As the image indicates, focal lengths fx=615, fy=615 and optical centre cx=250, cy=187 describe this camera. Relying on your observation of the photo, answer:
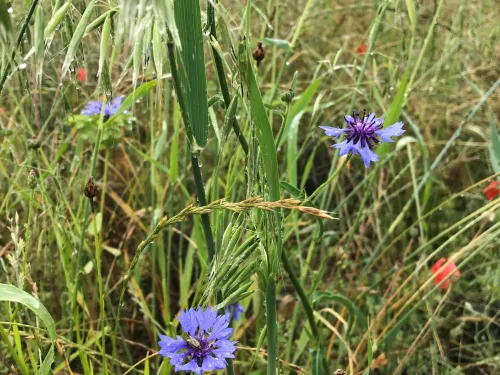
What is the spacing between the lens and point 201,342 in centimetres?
74

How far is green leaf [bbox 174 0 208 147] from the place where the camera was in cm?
61

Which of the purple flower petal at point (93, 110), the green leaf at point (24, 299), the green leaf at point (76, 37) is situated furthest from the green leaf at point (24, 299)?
the purple flower petal at point (93, 110)

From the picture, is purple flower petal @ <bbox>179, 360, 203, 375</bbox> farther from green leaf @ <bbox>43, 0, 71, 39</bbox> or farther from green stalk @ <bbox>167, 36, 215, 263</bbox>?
green leaf @ <bbox>43, 0, 71, 39</bbox>

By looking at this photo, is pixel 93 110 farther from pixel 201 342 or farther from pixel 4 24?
pixel 4 24

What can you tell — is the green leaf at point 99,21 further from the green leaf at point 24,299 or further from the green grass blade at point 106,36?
the green leaf at point 24,299

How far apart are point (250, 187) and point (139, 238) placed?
0.88 meters

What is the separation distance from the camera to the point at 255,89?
2.13 ft

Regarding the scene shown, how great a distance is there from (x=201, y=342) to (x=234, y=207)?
227 millimetres

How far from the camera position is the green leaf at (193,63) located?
2.02 ft

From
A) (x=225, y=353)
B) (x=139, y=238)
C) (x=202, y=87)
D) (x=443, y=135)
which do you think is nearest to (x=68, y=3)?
(x=202, y=87)

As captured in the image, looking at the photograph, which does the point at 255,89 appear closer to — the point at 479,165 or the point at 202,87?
the point at 202,87

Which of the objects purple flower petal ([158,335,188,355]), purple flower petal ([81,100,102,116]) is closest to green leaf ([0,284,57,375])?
purple flower petal ([158,335,188,355])

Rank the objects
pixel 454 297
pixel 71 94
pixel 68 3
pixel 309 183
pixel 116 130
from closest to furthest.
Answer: pixel 68 3, pixel 116 130, pixel 454 297, pixel 71 94, pixel 309 183

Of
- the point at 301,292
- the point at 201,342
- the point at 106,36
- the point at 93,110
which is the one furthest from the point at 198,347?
the point at 93,110
